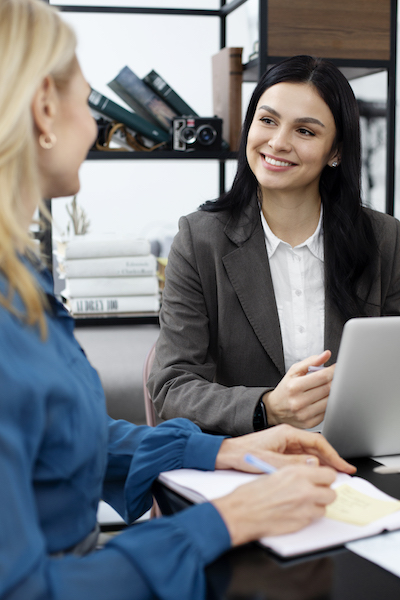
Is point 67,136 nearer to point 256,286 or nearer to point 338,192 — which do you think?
point 256,286

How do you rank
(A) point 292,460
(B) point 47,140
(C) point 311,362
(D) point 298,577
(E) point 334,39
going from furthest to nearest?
(E) point 334,39
(C) point 311,362
(A) point 292,460
(B) point 47,140
(D) point 298,577

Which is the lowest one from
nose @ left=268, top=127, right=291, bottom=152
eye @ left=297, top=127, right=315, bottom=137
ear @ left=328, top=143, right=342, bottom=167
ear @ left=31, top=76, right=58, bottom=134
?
ear @ left=31, top=76, right=58, bottom=134

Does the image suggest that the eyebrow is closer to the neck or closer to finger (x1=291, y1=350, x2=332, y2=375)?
the neck

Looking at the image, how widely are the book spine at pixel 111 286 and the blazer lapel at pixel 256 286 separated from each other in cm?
89

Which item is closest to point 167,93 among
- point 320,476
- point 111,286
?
point 111,286

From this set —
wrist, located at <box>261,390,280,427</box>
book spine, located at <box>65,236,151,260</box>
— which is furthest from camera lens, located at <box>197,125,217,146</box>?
wrist, located at <box>261,390,280,427</box>

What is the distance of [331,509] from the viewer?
0.85m

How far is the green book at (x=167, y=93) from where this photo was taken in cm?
238

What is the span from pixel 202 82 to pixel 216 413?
5.86 ft

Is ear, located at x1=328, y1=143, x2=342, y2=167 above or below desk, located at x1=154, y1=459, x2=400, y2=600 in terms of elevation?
above

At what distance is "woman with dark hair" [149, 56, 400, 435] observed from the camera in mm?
1539

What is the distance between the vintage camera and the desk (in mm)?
1836

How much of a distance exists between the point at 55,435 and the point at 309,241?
3.52 ft

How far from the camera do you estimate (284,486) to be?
0.78 metres
